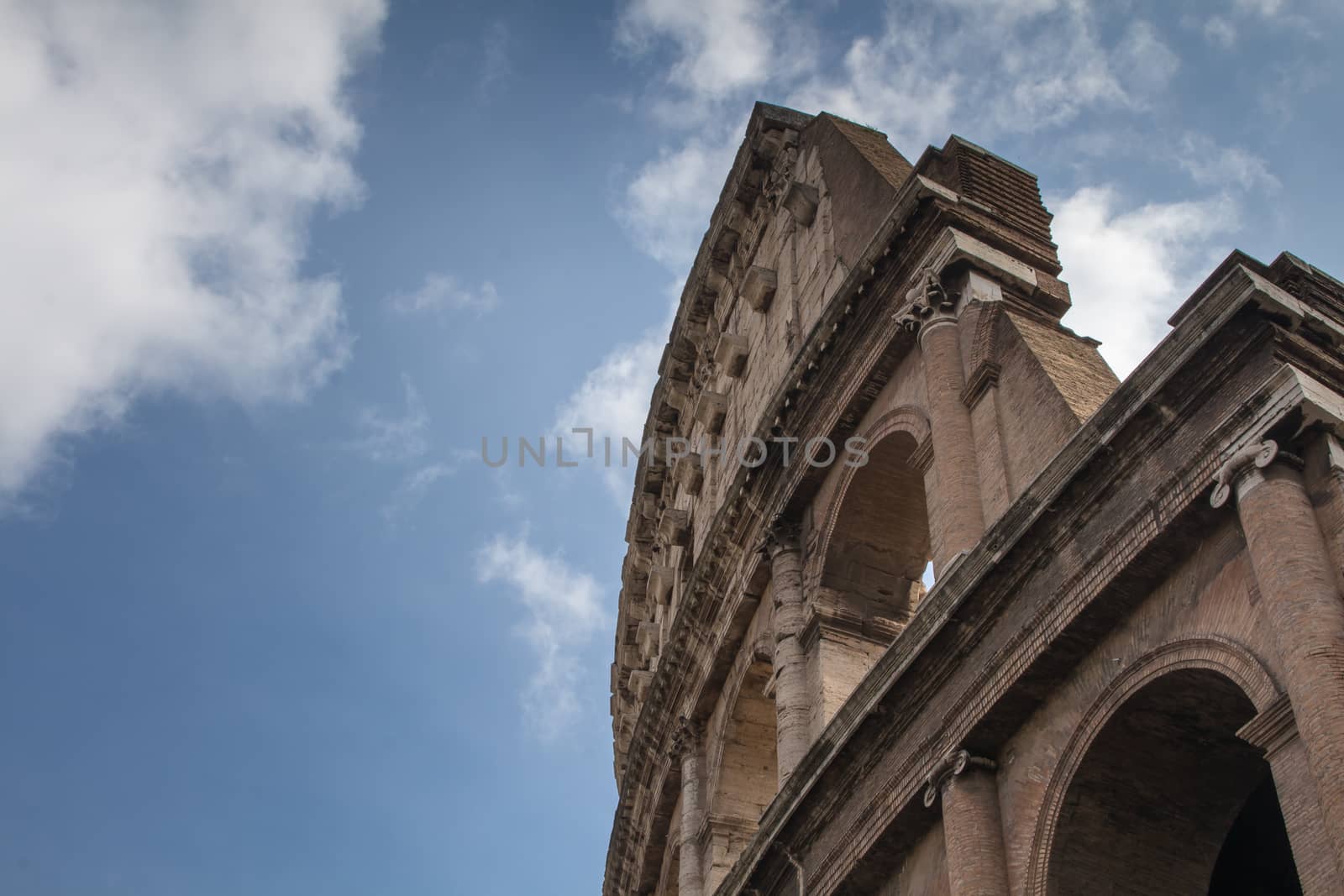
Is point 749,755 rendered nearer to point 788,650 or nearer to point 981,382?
point 788,650

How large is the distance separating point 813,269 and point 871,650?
526 centimetres

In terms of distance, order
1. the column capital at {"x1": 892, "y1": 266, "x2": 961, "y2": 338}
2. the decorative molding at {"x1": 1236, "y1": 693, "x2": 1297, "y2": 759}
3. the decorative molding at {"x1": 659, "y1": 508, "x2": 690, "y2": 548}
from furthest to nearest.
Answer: the decorative molding at {"x1": 659, "y1": 508, "x2": 690, "y2": 548}, the column capital at {"x1": 892, "y1": 266, "x2": 961, "y2": 338}, the decorative molding at {"x1": 1236, "y1": 693, "x2": 1297, "y2": 759}

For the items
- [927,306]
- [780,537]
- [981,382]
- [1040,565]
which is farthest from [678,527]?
[1040,565]

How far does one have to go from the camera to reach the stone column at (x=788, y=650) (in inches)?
540

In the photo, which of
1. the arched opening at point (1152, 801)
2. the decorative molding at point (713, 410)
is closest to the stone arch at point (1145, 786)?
the arched opening at point (1152, 801)

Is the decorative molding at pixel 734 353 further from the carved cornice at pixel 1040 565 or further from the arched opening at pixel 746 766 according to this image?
the carved cornice at pixel 1040 565

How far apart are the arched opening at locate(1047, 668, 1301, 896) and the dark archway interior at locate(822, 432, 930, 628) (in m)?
5.02

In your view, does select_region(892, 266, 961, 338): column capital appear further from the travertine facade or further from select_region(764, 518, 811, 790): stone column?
select_region(764, 518, 811, 790): stone column

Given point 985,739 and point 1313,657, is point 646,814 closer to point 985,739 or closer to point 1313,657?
point 985,739

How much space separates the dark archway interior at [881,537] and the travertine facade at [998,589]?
0.03 m

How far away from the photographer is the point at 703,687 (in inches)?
683

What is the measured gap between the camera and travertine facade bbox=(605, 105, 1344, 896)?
851 cm

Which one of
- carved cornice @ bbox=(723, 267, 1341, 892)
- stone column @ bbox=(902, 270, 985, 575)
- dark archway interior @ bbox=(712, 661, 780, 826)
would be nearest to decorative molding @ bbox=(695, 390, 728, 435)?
dark archway interior @ bbox=(712, 661, 780, 826)

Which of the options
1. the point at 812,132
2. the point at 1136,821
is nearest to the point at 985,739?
the point at 1136,821
